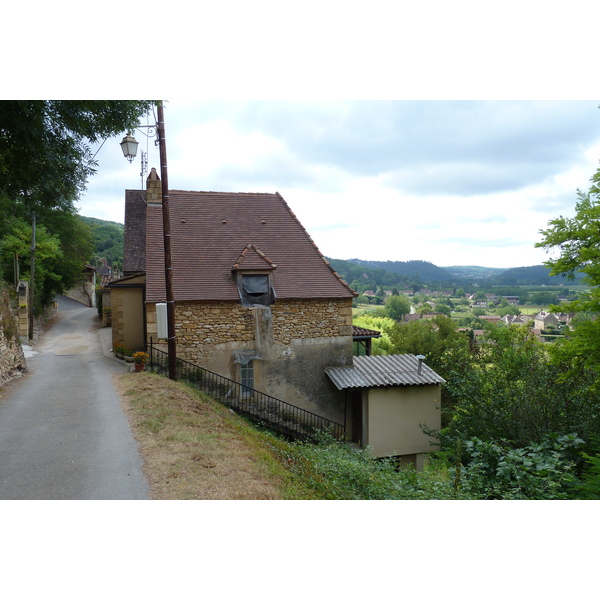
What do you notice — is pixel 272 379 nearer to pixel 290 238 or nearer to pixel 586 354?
pixel 290 238

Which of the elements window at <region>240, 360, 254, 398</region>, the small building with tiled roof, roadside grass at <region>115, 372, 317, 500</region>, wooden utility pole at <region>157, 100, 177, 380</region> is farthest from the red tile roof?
roadside grass at <region>115, 372, 317, 500</region>

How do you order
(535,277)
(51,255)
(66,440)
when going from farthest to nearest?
(51,255)
(535,277)
(66,440)

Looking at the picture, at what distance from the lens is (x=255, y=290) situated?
9.96m

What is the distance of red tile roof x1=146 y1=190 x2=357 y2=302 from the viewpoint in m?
9.74

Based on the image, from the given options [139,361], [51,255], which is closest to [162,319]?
[139,361]

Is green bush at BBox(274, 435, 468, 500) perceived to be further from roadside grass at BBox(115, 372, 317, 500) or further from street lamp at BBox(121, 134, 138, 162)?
street lamp at BBox(121, 134, 138, 162)

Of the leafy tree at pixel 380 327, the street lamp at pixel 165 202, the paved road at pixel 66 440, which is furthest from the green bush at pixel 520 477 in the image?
the leafy tree at pixel 380 327

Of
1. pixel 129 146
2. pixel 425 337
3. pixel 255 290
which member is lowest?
pixel 425 337

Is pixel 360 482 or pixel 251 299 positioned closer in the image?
pixel 360 482

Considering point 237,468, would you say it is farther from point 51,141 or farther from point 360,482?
point 51,141

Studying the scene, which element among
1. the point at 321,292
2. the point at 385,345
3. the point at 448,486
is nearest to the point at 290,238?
the point at 321,292

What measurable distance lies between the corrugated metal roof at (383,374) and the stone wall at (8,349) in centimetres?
651

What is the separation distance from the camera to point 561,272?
796cm

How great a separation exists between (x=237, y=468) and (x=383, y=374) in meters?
6.10
